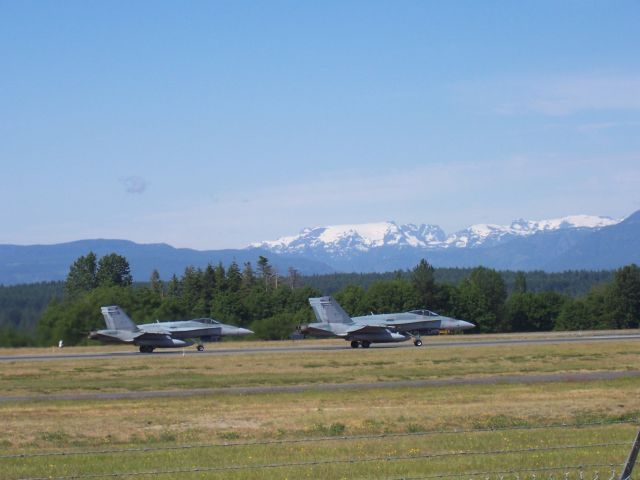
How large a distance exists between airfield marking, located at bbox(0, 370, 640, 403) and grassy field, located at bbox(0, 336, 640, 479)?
0.97 metres

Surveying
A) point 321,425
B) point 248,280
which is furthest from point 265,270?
point 321,425

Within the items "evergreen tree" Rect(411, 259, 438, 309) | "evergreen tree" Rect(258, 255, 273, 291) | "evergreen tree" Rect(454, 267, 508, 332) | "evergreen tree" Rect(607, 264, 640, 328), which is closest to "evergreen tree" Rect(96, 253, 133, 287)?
"evergreen tree" Rect(258, 255, 273, 291)

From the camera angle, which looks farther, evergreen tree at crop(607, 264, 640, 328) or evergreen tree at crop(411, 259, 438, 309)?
evergreen tree at crop(411, 259, 438, 309)

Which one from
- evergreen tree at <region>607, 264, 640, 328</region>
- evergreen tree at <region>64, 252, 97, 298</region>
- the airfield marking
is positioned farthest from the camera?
evergreen tree at <region>64, 252, 97, 298</region>

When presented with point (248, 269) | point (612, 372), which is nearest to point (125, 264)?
point (248, 269)

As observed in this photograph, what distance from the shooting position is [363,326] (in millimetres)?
58938

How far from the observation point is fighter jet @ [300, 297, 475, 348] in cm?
5881

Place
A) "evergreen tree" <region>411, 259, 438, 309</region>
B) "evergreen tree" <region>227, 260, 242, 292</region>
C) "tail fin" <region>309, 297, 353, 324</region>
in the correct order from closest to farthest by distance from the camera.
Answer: "tail fin" <region>309, 297, 353, 324</region>
"evergreen tree" <region>411, 259, 438, 309</region>
"evergreen tree" <region>227, 260, 242, 292</region>

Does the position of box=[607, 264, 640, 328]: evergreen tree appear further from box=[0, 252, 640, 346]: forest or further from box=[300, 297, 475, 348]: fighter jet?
box=[300, 297, 475, 348]: fighter jet

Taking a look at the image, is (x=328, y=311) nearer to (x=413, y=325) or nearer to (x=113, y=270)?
(x=413, y=325)

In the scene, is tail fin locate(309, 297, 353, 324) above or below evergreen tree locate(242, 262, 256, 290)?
below

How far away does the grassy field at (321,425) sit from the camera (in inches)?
664

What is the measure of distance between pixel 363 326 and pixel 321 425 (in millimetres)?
36284

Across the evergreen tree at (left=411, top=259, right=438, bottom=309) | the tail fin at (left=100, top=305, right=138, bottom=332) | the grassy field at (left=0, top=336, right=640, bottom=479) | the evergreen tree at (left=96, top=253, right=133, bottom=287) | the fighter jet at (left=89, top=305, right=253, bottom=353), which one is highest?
the evergreen tree at (left=96, top=253, right=133, bottom=287)
